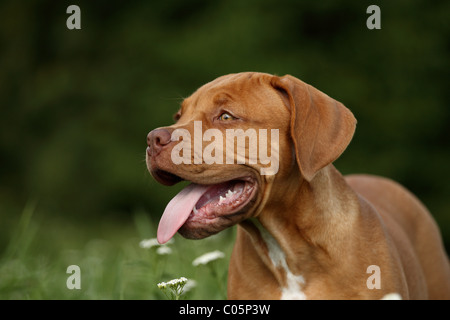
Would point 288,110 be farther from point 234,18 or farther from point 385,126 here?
point 234,18

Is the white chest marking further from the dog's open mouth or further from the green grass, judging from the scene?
the green grass

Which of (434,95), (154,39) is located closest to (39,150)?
(154,39)

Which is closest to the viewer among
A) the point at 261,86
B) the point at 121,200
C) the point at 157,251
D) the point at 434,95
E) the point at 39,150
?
the point at 261,86

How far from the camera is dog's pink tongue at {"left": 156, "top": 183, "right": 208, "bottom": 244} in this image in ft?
Result: 11.1

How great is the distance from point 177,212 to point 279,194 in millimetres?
555

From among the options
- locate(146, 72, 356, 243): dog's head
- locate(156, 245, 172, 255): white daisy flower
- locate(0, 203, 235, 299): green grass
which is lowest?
locate(0, 203, 235, 299): green grass

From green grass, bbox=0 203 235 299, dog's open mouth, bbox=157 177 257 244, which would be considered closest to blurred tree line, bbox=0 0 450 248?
green grass, bbox=0 203 235 299

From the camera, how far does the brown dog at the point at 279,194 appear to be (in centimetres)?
339

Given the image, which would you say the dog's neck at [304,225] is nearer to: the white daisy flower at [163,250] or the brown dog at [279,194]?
the brown dog at [279,194]

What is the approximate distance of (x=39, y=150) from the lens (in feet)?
46.6

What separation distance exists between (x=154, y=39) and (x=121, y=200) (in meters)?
3.26

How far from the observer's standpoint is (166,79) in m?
12.6

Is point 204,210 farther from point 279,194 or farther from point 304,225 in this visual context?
point 304,225

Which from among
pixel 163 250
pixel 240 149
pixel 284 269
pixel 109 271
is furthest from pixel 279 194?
pixel 109 271
